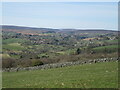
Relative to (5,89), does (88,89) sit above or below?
above

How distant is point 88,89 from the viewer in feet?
42.0

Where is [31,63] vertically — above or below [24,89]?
below

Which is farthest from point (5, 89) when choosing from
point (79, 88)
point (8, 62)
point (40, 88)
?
point (8, 62)

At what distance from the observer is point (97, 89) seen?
1277cm

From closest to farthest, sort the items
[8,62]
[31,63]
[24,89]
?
[24,89] → [31,63] → [8,62]

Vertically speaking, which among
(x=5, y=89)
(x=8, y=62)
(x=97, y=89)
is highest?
(x=97, y=89)

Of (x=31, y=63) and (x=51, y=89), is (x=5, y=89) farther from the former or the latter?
(x=31, y=63)

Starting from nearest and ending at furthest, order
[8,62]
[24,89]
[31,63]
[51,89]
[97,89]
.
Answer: [97,89]
[51,89]
[24,89]
[31,63]
[8,62]

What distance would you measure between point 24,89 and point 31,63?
3115cm

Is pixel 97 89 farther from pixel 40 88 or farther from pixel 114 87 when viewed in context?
pixel 40 88

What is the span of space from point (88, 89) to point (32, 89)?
3.98 meters

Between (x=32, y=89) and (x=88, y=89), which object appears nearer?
(x=88, y=89)

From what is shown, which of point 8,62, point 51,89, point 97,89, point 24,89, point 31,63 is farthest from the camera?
point 8,62

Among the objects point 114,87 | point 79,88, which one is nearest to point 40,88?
point 79,88
